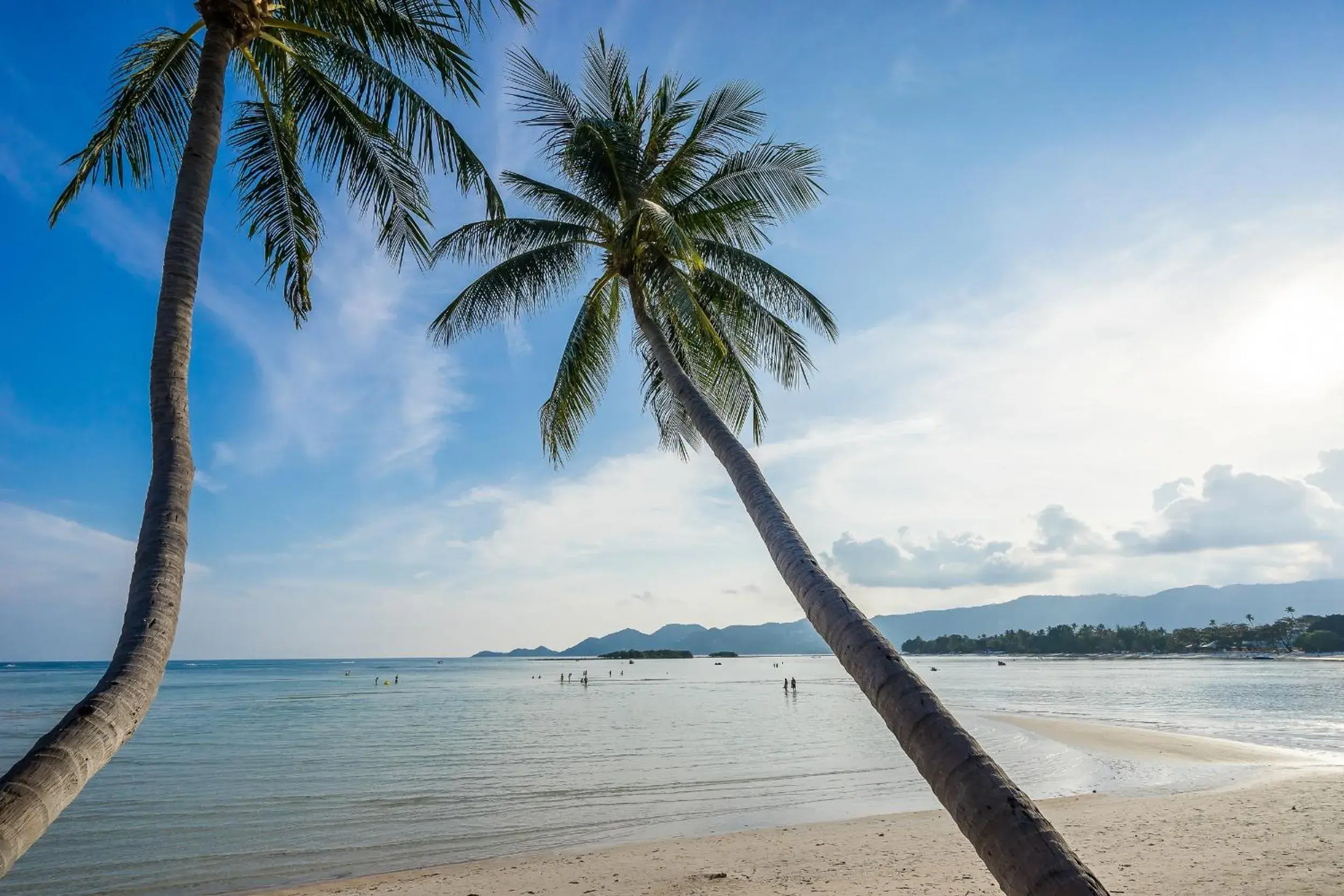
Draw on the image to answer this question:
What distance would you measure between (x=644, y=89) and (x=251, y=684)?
8446 cm

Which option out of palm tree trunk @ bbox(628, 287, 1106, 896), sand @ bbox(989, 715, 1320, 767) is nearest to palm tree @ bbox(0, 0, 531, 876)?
palm tree trunk @ bbox(628, 287, 1106, 896)

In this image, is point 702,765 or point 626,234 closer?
point 626,234

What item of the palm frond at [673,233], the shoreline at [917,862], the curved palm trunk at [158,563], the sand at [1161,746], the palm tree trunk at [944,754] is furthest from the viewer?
the sand at [1161,746]

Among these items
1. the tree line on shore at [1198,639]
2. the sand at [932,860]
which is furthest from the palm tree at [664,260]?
the tree line on shore at [1198,639]

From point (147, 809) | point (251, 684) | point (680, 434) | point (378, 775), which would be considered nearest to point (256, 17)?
point (680, 434)

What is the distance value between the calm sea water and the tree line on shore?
10512 cm

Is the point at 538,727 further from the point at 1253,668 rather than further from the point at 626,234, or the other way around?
the point at 1253,668

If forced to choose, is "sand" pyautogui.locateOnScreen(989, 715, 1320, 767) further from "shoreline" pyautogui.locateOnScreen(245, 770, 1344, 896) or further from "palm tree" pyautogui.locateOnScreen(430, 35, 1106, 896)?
"palm tree" pyautogui.locateOnScreen(430, 35, 1106, 896)

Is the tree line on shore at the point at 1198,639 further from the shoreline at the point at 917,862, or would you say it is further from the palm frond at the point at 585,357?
the palm frond at the point at 585,357

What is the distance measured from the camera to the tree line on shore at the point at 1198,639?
4762 inches

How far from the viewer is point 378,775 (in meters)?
18.0

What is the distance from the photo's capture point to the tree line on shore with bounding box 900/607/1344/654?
397 feet

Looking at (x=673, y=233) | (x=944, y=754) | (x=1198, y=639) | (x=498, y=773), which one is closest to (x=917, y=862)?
(x=944, y=754)

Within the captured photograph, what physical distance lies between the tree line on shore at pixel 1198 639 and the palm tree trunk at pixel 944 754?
157 m
